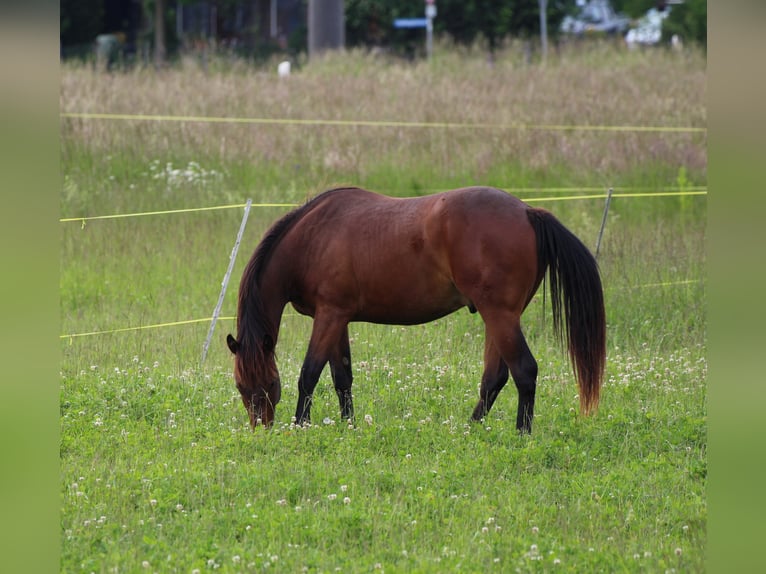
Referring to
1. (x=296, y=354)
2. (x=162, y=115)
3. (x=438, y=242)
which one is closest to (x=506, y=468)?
(x=438, y=242)

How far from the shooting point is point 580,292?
6.54 m

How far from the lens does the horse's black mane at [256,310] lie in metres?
6.75

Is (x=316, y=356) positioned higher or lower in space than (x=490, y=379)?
higher

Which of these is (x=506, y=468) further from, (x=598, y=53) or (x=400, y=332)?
(x=598, y=53)

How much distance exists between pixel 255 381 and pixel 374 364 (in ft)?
5.85

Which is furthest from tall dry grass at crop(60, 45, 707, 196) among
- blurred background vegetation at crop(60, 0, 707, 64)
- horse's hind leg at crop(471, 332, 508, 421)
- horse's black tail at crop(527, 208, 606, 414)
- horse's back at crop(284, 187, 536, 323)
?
blurred background vegetation at crop(60, 0, 707, 64)

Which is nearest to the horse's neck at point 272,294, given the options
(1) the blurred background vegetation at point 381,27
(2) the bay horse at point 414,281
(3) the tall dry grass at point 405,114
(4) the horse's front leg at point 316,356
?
(2) the bay horse at point 414,281

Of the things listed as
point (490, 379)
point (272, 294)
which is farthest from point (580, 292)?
point (272, 294)

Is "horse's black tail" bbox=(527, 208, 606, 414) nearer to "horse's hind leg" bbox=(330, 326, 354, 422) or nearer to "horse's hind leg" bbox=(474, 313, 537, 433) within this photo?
"horse's hind leg" bbox=(474, 313, 537, 433)

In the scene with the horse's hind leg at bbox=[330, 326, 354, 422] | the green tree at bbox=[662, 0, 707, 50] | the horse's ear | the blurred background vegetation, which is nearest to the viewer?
the horse's ear

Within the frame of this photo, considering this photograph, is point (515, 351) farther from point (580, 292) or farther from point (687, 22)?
point (687, 22)

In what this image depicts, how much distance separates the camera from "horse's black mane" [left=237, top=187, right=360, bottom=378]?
6750 millimetres

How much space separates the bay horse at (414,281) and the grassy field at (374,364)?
1.11 feet
